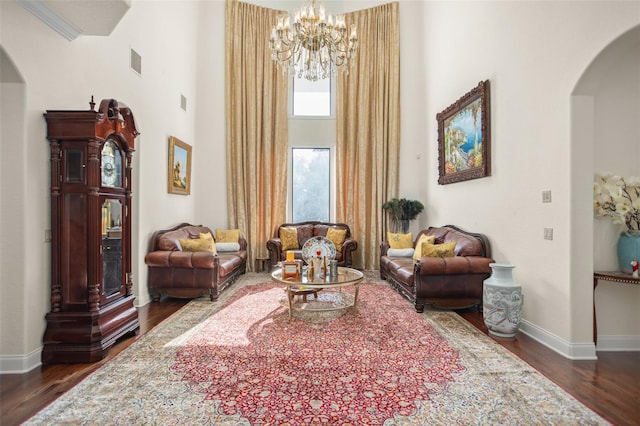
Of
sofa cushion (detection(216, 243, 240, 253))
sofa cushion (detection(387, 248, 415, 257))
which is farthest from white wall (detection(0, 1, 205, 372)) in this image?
sofa cushion (detection(387, 248, 415, 257))

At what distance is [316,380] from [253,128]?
19.1 feet

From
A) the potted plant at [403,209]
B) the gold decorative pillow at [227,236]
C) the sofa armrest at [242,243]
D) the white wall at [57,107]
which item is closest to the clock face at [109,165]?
the white wall at [57,107]

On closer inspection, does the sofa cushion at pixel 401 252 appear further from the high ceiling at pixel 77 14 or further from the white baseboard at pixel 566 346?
the high ceiling at pixel 77 14

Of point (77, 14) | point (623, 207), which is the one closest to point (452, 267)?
point (623, 207)

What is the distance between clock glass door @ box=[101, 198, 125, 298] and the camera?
3170mm

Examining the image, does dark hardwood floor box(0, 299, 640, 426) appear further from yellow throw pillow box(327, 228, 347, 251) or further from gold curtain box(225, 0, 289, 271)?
gold curtain box(225, 0, 289, 271)

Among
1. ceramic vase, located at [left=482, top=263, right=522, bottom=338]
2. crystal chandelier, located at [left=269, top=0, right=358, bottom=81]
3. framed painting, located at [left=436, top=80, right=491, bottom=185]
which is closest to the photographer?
ceramic vase, located at [left=482, top=263, right=522, bottom=338]

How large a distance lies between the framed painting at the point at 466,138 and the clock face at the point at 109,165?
4459 mm

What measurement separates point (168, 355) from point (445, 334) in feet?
8.78

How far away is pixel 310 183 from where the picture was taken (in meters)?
7.89

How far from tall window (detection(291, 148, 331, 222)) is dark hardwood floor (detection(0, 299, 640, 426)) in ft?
16.2

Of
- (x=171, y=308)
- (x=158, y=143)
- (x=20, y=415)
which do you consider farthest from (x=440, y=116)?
(x=20, y=415)

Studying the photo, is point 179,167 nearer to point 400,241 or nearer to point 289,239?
point 289,239

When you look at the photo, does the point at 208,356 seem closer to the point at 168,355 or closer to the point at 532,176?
the point at 168,355
